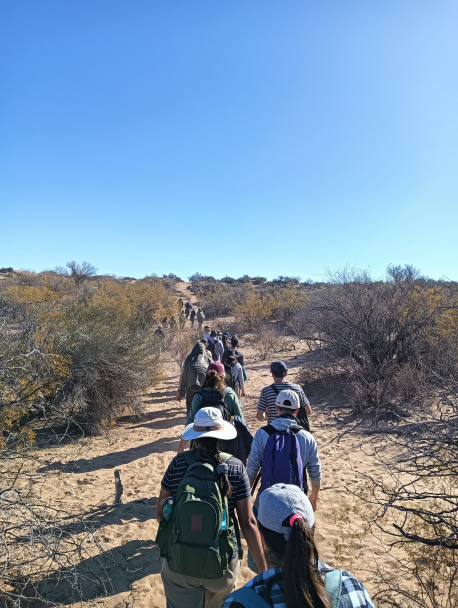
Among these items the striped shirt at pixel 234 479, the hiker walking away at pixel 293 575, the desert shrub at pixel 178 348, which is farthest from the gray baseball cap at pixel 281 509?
the desert shrub at pixel 178 348

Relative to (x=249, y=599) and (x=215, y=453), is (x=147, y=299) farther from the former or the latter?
(x=249, y=599)

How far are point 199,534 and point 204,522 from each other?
0.19ft

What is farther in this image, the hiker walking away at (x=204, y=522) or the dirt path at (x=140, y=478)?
the dirt path at (x=140, y=478)

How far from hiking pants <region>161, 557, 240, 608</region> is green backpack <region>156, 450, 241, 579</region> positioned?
0.13m

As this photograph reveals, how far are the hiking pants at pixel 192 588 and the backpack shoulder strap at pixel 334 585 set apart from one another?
0.85 meters

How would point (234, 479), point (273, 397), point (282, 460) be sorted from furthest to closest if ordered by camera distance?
point (273, 397), point (282, 460), point (234, 479)

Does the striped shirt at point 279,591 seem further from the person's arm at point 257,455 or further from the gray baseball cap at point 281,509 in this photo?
the person's arm at point 257,455

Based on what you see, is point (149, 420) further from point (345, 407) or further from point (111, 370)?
point (345, 407)

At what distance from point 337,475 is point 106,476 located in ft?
11.3

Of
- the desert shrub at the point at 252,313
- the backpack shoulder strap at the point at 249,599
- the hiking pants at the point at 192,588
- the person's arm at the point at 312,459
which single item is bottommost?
the hiking pants at the point at 192,588

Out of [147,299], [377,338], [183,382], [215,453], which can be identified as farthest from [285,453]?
[147,299]

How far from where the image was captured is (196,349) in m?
5.39

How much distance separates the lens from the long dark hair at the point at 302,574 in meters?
1.07

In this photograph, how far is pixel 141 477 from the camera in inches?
217
